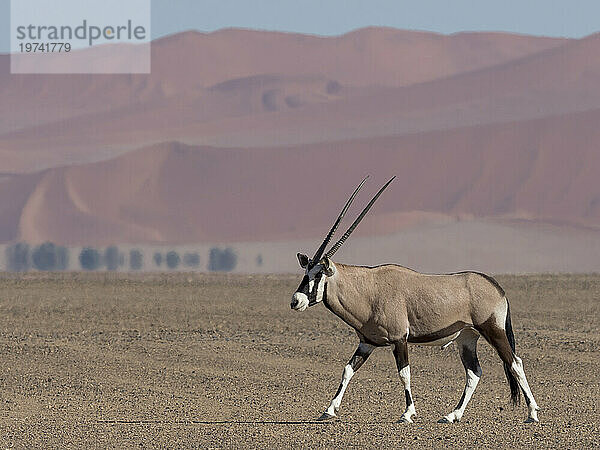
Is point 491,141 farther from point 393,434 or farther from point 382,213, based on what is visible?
point 393,434

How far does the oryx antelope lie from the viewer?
12.2 metres

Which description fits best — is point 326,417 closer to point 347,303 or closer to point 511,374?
point 347,303

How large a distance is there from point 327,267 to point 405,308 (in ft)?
2.86

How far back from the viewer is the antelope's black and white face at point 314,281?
1201cm

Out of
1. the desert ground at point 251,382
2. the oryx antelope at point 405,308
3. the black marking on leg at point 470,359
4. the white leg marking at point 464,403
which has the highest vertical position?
the oryx antelope at point 405,308

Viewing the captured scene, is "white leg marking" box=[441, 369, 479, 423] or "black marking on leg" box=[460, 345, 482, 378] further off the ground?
"black marking on leg" box=[460, 345, 482, 378]

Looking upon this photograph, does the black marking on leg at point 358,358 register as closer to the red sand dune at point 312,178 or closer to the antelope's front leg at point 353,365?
the antelope's front leg at point 353,365

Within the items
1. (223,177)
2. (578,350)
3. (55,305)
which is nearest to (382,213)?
(223,177)

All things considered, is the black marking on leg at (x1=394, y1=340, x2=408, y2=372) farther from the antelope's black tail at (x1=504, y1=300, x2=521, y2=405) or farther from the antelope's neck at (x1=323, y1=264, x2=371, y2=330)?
the antelope's black tail at (x1=504, y1=300, x2=521, y2=405)

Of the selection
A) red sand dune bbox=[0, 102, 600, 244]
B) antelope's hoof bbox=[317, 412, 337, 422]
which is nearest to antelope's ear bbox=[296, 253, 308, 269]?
antelope's hoof bbox=[317, 412, 337, 422]

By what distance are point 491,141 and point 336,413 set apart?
156643 mm

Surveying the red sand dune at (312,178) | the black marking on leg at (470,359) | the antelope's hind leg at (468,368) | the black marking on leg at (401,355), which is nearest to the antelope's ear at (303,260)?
the black marking on leg at (401,355)

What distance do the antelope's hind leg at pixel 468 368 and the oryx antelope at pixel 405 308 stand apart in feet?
0.07

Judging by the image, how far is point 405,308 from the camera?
40.3ft
